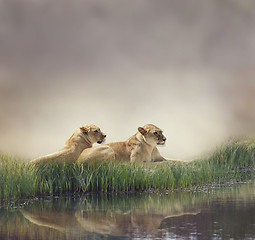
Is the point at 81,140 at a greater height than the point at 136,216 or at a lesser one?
greater

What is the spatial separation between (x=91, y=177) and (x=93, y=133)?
50.6 inches

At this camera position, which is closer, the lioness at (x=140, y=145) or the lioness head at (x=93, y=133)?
the lioness head at (x=93, y=133)

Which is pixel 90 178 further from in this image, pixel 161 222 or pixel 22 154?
pixel 161 222

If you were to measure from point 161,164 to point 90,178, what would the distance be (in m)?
2.20

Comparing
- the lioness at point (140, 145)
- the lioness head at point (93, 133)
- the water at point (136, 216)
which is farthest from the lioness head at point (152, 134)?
the water at point (136, 216)

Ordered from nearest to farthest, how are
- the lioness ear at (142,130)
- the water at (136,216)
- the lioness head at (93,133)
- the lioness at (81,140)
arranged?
the water at (136,216)
the lioness at (81,140)
the lioness head at (93,133)
the lioness ear at (142,130)

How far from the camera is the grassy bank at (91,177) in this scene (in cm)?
994

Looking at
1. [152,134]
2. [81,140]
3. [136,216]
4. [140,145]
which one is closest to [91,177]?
[81,140]

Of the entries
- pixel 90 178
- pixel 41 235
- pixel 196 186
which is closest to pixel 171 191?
pixel 196 186

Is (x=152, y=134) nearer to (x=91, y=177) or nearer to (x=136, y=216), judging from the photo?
(x=91, y=177)

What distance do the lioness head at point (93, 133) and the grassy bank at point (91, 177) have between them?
2.64ft

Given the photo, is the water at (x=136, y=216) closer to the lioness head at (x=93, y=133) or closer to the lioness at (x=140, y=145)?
the lioness head at (x=93, y=133)

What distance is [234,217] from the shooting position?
22.0ft

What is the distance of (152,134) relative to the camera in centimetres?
1190
